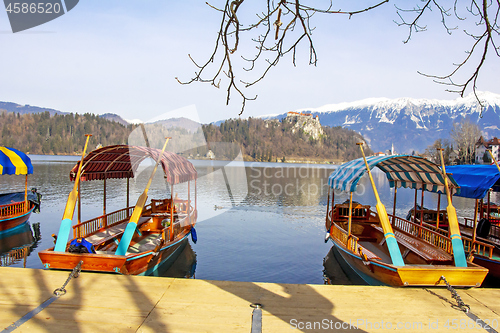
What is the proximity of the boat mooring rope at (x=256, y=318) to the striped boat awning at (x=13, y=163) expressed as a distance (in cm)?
1729

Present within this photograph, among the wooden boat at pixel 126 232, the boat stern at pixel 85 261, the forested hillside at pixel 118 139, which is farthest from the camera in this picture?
the forested hillside at pixel 118 139

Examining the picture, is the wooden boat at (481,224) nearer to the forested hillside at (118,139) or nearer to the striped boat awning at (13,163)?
the striped boat awning at (13,163)

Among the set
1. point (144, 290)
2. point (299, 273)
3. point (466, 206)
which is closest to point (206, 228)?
Answer: point (299, 273)

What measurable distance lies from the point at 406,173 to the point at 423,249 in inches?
158

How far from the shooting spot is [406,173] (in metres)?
14.0

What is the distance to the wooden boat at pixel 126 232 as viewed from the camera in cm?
820

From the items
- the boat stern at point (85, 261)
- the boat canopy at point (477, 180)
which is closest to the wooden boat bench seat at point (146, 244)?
the boat stern at point (85, 261)

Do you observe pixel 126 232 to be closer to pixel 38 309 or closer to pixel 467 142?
pixel 38 309

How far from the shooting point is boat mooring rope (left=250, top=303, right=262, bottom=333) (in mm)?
4504

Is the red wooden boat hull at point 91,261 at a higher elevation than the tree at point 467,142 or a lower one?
lower

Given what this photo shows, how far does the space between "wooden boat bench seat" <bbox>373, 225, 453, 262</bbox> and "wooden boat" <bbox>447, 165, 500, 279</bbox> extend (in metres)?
0.99

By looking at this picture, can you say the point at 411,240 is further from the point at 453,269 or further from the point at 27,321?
the point at 27,321

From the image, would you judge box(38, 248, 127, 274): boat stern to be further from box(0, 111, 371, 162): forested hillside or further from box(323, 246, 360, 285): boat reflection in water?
box(0, 111, 371, 162): forested hillside

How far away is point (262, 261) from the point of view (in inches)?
611
